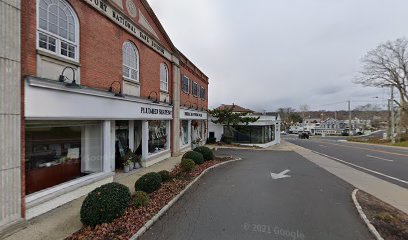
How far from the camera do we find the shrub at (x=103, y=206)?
494 centimetres

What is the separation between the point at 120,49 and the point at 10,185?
21.6 feet

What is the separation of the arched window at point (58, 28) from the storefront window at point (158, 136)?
21.2ft

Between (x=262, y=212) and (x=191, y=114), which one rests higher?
(x=191, y=114)

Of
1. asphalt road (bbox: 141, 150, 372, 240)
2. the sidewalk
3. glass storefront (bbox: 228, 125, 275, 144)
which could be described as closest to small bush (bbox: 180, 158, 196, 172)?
asphalt road (bbox: 141, 150, 372, 240)

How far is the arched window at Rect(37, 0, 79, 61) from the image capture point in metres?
6.20

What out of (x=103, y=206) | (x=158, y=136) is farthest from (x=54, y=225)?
(x=158, y=136)

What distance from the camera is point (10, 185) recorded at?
4.89 meters

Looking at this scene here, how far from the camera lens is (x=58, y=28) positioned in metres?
6.71

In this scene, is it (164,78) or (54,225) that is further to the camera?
(164,78)

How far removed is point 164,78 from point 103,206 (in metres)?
11.0

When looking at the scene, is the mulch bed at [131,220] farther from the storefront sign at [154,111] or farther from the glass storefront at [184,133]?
the glass storefront at [184,133]

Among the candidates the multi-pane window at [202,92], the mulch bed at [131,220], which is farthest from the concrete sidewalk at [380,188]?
the multi-pane window at [202,92]

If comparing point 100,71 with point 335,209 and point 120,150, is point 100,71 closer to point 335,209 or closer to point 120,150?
point 120,150

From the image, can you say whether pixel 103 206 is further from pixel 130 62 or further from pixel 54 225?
pixel 130 62
